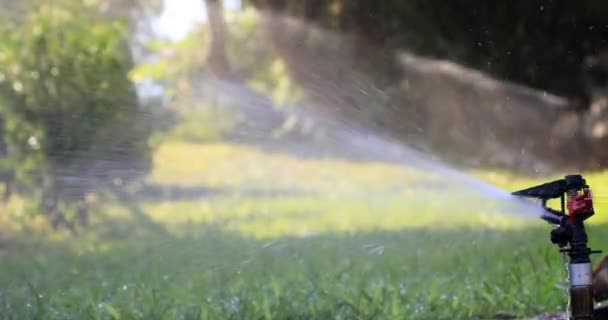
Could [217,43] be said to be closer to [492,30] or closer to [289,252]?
[492,30]

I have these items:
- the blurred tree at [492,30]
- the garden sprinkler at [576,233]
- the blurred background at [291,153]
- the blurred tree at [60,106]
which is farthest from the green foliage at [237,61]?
the garden sprinkler at [576,233]

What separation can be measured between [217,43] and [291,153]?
1.66 meters

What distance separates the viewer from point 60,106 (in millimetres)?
6629

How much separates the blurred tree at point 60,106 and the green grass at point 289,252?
1.40 feet

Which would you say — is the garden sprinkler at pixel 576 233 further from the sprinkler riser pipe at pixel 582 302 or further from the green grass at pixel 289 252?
the green grass at pixel 289 252

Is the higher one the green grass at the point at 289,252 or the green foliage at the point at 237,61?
the green foliage at the point at 237,61

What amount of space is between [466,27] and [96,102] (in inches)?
135

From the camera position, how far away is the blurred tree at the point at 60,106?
21.7 feet

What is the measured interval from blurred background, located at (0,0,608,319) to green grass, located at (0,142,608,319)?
0.8 inches

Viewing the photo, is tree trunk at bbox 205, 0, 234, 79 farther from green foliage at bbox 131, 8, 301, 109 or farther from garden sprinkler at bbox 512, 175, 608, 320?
garden sprinkler at bbox 512, 175, 608, 320

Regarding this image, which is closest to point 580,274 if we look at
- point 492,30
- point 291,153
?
point 492,30

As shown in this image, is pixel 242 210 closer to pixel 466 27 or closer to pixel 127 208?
pixel 127 208

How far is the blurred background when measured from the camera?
4871 millimetres

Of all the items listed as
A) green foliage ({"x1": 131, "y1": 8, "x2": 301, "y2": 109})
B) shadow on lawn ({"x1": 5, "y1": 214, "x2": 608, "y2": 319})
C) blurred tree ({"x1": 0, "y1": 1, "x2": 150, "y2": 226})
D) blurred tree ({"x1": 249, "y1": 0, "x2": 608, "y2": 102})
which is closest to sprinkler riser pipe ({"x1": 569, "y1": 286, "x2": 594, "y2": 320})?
shadow on lawn ({"x1": 5, "y1": 214, "x2": 608, "y2": 319})
